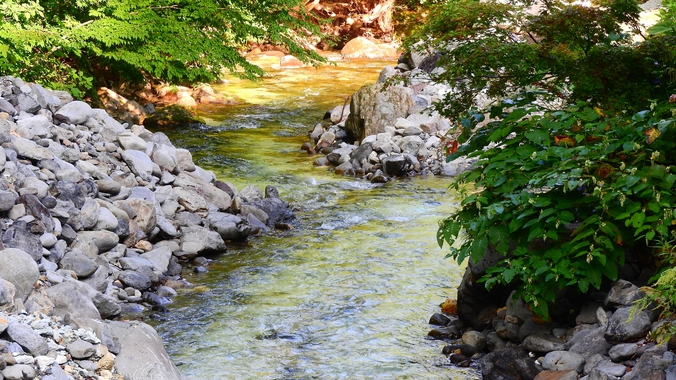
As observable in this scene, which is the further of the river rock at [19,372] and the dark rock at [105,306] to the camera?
the dark rock at [105,306]

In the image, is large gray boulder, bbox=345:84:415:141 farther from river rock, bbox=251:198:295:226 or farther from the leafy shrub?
the leafy shrub

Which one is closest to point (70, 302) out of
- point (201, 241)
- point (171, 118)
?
point (201, 241)

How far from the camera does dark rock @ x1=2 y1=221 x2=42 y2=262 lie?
7.01 metres

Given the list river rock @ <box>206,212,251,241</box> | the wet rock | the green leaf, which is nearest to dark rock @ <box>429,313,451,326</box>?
the wet rock

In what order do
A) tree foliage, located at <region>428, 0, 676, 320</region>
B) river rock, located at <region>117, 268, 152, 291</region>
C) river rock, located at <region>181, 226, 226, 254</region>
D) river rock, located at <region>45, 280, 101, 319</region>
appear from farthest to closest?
river rock, located at <region>181, 226, 226, 254</region> → river rock, located at <region>117, 268, 152, 291</region> → river rock, located at <region>45, 280, 101, 319</region> → tree foliage, located at <region>428, 0, 676, 320</region>

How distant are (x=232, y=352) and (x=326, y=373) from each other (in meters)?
0.87

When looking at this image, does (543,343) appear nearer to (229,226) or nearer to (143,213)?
(229,226)

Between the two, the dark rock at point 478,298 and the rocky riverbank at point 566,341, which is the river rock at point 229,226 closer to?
the rocky riverbank at point 566,341

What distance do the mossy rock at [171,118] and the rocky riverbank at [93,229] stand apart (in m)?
4.78

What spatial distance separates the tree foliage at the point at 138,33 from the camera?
12.2m

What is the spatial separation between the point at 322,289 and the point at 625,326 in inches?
139

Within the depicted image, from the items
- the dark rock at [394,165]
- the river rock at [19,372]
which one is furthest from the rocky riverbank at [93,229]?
the dark rock at [394,165]

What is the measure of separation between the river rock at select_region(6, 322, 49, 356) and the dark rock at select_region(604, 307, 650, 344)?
3685mm

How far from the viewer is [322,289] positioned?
7945 millimetres
